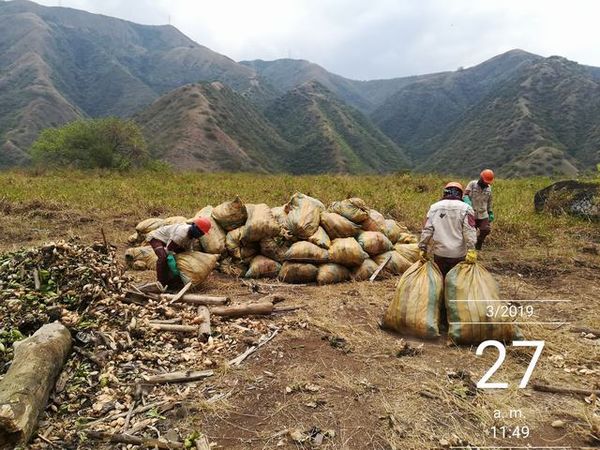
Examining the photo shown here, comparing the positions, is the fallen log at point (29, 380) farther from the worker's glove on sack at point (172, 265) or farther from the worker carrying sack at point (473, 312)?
the worker carrying sack at point (473, 312)

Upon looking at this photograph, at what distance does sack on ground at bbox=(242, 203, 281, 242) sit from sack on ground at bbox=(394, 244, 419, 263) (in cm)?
174

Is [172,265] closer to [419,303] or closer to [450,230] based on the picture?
[419,303]

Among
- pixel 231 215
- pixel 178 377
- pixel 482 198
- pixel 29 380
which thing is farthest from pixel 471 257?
pixel 29 380

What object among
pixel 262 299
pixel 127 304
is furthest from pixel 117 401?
pixel 262 299

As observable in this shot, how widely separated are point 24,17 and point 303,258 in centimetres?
12442

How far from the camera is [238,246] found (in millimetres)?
5809

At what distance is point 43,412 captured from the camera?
2631 millimetres

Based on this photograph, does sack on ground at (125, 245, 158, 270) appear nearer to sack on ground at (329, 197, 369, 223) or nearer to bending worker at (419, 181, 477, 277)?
sack on ground at (329, 197, 369, 223)

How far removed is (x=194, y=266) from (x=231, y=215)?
43.6 inches

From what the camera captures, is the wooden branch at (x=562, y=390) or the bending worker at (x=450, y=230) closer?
the wooden branch at (x=562, y=390)

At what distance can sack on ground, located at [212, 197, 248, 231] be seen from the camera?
5.82 meters

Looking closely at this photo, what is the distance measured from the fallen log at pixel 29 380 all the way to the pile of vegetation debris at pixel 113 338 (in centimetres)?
4

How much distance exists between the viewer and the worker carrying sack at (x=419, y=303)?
3721mm

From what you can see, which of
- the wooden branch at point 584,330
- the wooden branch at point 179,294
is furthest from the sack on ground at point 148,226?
the wooden branch at point 584,330
